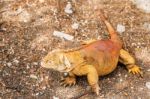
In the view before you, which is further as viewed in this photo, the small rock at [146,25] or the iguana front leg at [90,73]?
the small rock at [146,25]

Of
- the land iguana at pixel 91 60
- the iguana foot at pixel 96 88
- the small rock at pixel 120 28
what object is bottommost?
the iguana foot at pixel 96 88

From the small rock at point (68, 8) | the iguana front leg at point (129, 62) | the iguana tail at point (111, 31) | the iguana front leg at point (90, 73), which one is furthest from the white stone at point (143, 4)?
the iguana front leg at point (90, 73)

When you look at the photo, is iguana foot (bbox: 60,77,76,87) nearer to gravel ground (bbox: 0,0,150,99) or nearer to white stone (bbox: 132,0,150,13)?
gravel ground (bbox: 0,0,150,99)

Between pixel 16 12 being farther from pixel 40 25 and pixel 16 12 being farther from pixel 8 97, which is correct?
pixel 8 97

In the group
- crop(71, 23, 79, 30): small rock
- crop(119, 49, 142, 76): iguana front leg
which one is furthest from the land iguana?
crop(71, 23, 79, 30): small rock

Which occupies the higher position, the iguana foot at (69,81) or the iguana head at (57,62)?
the iguana head at (57,62)

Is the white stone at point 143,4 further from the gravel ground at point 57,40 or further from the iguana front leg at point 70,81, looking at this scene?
the iguana front leg at point 70,81

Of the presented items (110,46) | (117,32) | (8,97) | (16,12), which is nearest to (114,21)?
(117,32)
